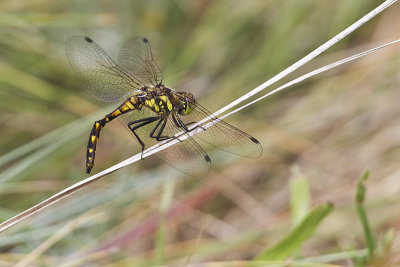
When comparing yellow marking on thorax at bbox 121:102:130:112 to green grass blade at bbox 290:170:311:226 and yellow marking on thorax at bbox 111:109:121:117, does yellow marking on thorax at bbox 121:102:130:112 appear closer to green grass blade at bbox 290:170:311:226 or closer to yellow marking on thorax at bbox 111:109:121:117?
yellow marking on thorax at bbox 111:109:121:117

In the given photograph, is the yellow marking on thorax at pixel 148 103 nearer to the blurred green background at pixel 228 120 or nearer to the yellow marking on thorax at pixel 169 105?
the yellow marking on thorax at pixel 169 105

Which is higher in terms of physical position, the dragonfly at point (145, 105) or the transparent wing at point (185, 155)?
the dragonfly at point (145, 105)

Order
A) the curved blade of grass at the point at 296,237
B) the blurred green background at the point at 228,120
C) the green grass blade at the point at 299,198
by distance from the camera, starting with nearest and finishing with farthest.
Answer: the curved blade of grass at the point at 296,237 → the green grass blade at the point at 299,198 → the blurred green background at the point at 228,120

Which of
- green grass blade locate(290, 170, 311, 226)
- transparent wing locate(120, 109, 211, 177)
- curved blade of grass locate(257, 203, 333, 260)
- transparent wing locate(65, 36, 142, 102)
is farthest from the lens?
transparent wing locate(65, 36, 142, 102)

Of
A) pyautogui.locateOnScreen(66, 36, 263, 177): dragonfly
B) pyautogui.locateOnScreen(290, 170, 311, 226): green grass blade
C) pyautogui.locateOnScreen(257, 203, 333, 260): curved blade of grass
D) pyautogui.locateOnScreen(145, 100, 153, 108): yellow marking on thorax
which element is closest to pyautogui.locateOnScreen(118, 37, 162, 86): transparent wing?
pyautogui.locateOnScreen(66, 36, 263, 177): dragonfly

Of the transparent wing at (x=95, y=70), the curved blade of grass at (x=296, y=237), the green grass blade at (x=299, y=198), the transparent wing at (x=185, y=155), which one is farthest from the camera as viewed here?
the transparent wing at (x=95, y=70)

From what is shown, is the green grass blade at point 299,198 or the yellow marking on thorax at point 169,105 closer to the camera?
the green grass blade at point 299,198

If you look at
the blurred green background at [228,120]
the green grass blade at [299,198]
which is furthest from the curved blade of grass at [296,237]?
the blurred green background at [228,120]

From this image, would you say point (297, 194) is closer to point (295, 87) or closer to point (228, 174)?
point (228, 174)
